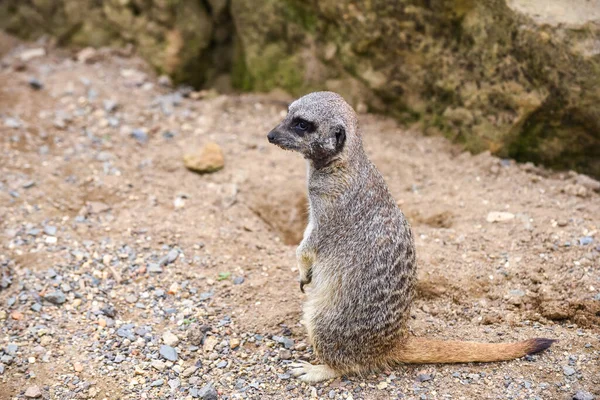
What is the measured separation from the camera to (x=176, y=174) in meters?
4.59

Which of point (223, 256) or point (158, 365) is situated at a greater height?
point (223, 256)

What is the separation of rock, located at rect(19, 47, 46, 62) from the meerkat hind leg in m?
4.03

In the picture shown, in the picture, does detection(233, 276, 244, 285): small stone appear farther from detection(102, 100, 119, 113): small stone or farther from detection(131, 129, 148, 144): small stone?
detection(102, 100, 119, 113): small stone

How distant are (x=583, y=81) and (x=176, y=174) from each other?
2789 millimetres

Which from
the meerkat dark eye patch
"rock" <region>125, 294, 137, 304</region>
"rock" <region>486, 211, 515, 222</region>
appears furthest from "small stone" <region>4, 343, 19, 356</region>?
"rock" <region>486, 211, 515, 222</region>

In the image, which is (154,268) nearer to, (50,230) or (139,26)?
(50,230)

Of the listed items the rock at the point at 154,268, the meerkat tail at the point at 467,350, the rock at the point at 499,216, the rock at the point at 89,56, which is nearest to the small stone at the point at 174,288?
the rock at the point at 154,268

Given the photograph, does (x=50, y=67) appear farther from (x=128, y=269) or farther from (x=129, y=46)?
(x=128, y=269)

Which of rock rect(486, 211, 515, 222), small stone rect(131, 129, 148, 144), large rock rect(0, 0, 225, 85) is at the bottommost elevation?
small stone rect(131, 129, 148, 144)

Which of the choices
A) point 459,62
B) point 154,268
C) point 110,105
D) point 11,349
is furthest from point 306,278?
point 110,105

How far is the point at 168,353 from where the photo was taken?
10.7 ft

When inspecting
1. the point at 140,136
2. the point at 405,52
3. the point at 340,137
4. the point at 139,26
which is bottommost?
the point at 140,136

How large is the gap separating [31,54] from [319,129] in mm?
3740

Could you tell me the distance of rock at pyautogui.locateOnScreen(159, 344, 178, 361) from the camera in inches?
128
